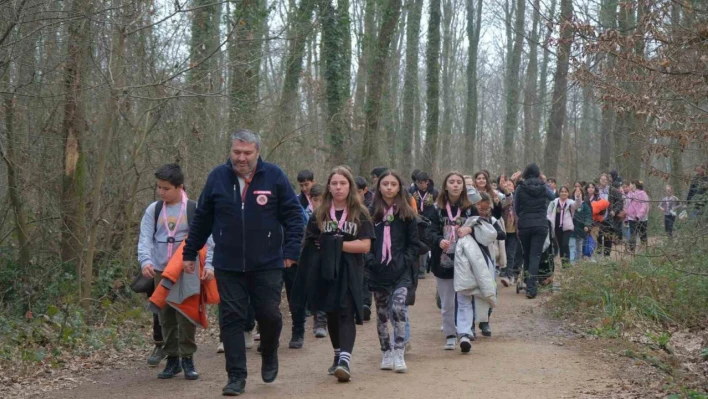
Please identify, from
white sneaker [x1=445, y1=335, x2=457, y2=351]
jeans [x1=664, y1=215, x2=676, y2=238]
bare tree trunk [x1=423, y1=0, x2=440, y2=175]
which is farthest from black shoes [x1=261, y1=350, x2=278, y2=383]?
bare tree trunk [x1=423, y1=0, x2=440, y2=175]

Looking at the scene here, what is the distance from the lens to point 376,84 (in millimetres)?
21047

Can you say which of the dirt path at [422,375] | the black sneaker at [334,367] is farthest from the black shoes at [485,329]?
the black sneaker at [334,367]

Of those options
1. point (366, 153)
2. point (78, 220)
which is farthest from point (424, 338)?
point (366, 153)

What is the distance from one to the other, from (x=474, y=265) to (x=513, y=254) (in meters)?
6.66

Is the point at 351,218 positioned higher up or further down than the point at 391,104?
further down

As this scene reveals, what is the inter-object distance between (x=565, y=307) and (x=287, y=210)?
20.9 ft

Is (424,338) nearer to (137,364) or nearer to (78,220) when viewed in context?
(137,364)

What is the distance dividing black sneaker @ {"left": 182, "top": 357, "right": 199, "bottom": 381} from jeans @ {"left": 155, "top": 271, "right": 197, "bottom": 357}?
9 cm

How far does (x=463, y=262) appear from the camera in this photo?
32.9ft

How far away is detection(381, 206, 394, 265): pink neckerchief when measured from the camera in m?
8.77

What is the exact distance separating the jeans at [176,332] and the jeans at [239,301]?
85 centimetres

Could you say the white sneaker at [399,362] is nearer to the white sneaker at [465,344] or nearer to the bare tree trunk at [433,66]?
the white sneaker at [465,344]

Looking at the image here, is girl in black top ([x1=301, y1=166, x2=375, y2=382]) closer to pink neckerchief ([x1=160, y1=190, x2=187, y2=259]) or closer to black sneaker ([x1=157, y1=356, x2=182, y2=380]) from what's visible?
pink neckerchief ([x1=160, y1=190, x2=187, y2=259])

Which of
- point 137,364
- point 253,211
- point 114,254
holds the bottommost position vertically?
point 137,364
